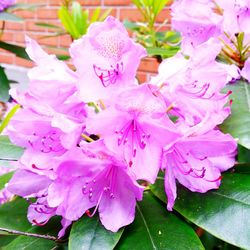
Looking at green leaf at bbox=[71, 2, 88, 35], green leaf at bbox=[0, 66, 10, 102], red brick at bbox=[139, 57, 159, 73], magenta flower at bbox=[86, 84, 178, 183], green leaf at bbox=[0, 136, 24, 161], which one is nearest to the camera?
magenta flower at bbox=[86, 84, 178, 183]

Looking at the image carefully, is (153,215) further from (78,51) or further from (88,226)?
(78,51)

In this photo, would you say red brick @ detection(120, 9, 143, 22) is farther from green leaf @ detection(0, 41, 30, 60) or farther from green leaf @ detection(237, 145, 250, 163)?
green leaf @ detection(237, 145, 250, 163)

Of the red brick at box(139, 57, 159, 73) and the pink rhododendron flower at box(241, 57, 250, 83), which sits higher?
the pink rhododendron flower at box(241, 57, 250, 83)

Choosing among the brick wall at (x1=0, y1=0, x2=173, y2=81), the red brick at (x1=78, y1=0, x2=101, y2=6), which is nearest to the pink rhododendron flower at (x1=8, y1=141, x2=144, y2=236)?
the brick wall at (x1=0, y1=0, x2=173, y2=81)

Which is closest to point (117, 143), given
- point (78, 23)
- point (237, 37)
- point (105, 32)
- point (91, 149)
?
point (91, 149)

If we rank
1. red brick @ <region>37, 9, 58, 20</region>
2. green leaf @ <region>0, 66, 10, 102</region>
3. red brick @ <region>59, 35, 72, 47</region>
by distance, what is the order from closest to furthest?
green leaf @ <region>0, 66, 10, 102</region>, red brick @ <region>59, 35, 72, 47</region>, red brick @ <region>37, 9, 58, 20</region>

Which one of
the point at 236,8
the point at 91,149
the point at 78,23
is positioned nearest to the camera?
the point at 91,149
